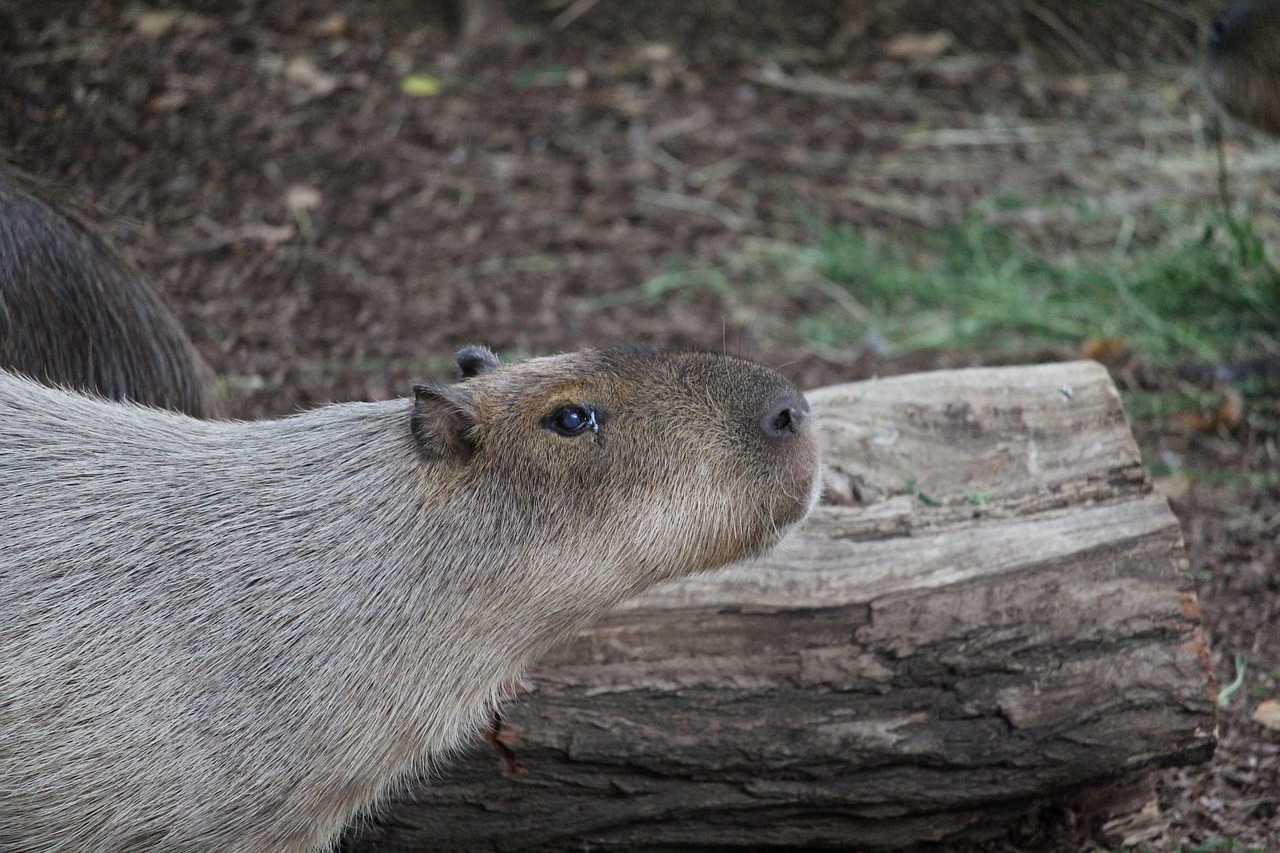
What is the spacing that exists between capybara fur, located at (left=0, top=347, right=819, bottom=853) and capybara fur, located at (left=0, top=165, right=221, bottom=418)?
487 mm

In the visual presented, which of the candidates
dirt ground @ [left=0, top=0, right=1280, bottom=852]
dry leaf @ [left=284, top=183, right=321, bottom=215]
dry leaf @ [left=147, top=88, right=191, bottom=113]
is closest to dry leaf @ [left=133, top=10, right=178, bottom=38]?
dirt ground @ [left=0, top=0, right=1280, bottom=852]

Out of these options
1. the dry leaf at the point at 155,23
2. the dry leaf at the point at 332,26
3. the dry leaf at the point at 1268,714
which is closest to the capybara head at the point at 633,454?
the dry leaf at the point at 1268,714

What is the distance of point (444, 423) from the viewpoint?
2.66 meters

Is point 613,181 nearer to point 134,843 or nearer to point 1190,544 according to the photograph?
point 1190,544

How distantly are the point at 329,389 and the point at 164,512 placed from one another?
2533 millimetres

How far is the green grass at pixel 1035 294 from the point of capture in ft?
18.0

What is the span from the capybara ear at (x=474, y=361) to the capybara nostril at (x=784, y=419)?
0.61 m

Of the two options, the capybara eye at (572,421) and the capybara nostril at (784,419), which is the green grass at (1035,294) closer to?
the capybara nostril at (784,419)

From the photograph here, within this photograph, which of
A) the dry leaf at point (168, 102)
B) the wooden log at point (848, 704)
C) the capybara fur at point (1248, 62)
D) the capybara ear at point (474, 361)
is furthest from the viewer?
the dry leaf at point (168, 102)

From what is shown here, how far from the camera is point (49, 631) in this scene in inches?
98.7

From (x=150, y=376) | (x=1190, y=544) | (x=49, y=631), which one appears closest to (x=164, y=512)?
(x=49, y=631)

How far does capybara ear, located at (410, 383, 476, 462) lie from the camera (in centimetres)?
265

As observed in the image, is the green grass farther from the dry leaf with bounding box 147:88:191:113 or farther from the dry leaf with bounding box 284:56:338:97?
the dry leaf with bounding box 147:88:191:113

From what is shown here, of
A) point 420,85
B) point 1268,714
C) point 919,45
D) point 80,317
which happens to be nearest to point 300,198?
point 420,85
